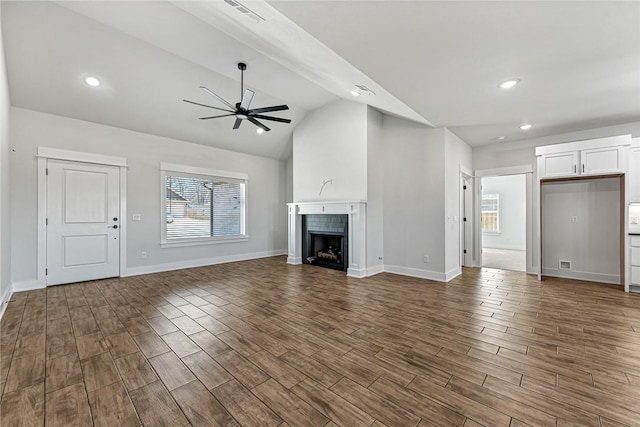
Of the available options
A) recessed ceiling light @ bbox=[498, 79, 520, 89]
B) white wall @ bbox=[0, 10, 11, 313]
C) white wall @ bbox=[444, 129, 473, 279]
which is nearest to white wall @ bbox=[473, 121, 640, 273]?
white wall @ bbox=[444, 129, 473, 279]

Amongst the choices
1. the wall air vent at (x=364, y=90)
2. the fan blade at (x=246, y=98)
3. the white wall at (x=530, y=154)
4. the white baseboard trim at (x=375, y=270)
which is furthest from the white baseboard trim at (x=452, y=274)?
the fan blade at (x=246, y=98)

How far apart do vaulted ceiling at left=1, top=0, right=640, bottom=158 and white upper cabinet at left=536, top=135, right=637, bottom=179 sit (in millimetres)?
393

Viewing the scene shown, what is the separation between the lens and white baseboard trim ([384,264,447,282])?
455 centimetres

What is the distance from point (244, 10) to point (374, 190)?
12.0ft

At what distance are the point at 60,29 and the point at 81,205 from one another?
2.68m

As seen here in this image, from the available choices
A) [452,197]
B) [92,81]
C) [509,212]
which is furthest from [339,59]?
[509,212]

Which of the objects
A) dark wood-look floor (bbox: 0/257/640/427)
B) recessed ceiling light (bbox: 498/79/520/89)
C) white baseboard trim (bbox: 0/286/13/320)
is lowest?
dark wood-look floor (bbox: 0/257/640/427)

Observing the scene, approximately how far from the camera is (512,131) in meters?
4.64

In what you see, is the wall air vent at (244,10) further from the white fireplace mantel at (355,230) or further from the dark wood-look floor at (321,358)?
the white fireplace mantel at (355,230)

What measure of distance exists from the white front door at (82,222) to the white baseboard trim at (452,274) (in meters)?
A: 6.00

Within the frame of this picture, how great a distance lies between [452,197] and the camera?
4.81 meters

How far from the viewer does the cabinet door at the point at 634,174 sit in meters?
3.98

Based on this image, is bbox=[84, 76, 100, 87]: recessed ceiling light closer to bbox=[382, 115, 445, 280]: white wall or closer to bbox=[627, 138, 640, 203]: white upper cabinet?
bbox=[382, 115, 445, 280]: white wall

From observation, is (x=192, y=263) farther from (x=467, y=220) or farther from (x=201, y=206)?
(x=467, y=220)
